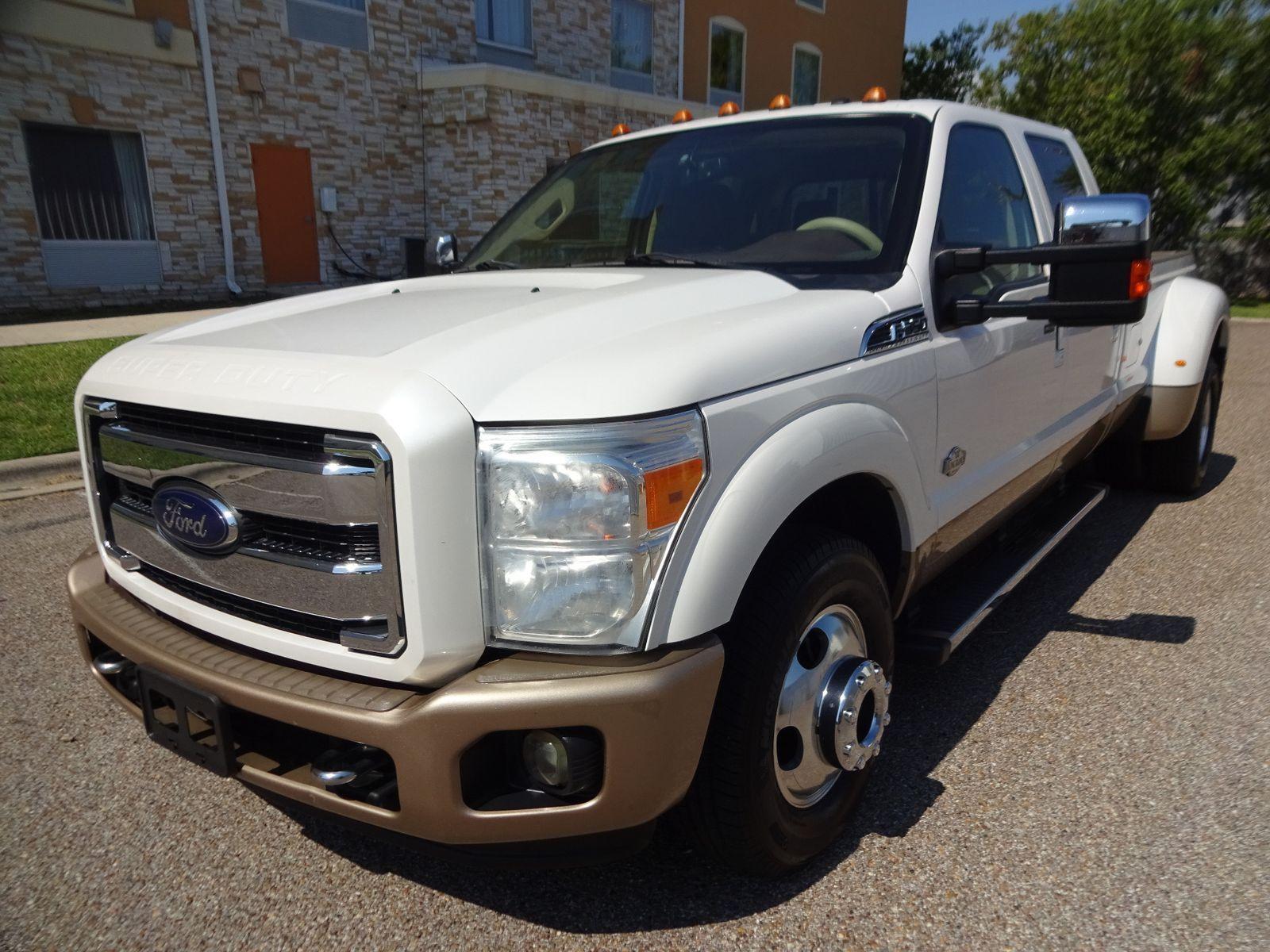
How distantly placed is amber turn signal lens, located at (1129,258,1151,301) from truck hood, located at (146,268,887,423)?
57 cm

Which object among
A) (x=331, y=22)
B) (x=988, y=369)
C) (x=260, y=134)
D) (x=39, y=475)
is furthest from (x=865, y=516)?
(x=331, y=22)

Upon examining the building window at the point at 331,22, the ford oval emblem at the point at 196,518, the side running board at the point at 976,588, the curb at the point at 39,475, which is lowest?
the curb at the point at 39,475

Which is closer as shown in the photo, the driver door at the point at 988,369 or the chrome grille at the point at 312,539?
the chrome grille at the point at 312,539

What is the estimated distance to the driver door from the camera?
112 inches

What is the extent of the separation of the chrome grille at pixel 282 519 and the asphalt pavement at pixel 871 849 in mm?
740

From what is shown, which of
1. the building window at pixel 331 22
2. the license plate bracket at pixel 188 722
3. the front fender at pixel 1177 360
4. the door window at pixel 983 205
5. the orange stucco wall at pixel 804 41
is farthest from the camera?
the orange stucco wall at pixel 804 41

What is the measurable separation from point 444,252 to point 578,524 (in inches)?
100

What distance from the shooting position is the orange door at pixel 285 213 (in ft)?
48.9

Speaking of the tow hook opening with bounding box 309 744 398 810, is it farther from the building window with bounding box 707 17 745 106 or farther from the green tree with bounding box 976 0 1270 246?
the building window with bounding box 707 17 745 106

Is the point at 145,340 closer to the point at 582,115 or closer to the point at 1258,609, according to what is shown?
the point at 1258,609

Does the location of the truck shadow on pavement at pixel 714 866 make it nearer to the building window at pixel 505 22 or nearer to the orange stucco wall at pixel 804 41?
the building window at pixel 505 22

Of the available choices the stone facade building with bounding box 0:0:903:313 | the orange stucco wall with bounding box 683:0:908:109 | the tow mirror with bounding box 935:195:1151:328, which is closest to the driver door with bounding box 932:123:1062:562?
the tow mirror with bounding box 935:195:1151:328

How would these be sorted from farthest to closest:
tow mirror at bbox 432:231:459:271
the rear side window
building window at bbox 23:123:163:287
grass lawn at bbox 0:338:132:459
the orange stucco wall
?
the orange stucco wall
building window at bbox 23:123:163:287
grass lawn at bbox 0:338:132:459
tow mirror at bbox 432:231:459:271
the rear side window

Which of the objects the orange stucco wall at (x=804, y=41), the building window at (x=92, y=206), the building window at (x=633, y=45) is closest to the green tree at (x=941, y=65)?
the orange stucco wall at (x=804, y=41)
